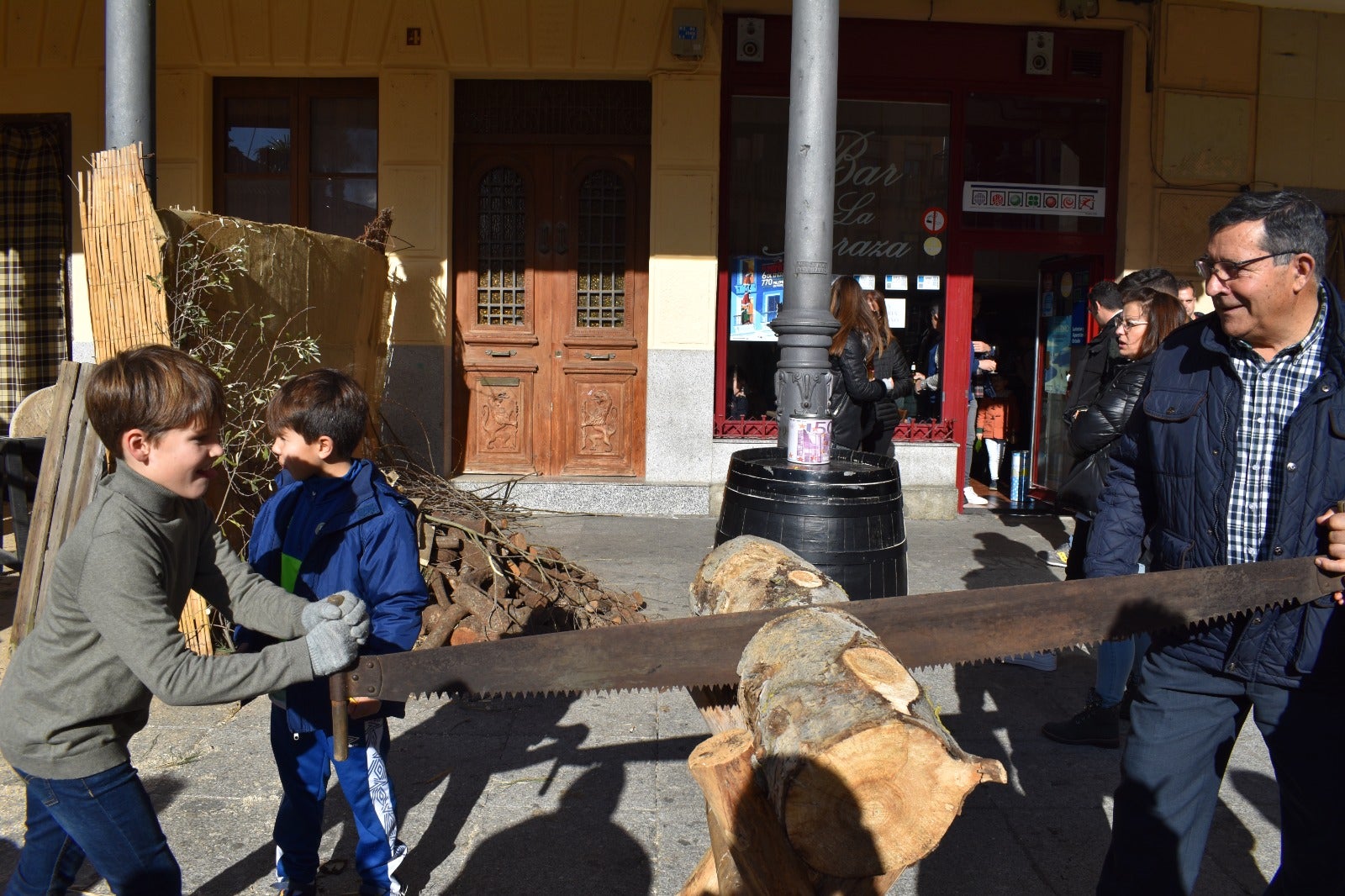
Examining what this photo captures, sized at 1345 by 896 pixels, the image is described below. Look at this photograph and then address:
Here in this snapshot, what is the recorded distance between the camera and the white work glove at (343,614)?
2.39 m

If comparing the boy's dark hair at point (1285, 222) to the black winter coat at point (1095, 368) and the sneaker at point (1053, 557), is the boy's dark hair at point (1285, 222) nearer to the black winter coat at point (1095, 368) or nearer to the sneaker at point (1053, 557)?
the black winter coat at point (1095, 368)

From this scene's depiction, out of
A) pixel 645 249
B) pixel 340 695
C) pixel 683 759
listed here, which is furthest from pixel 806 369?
pixel 645 249

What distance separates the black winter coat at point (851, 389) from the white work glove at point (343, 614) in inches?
159

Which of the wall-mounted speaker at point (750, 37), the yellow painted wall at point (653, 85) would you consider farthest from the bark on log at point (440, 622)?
the wall-mounted speaker at point (750, 37)

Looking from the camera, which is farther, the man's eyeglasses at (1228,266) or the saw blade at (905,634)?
the man's eyeglasses at (1228,266)

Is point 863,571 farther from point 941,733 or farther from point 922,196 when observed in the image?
point 922,196

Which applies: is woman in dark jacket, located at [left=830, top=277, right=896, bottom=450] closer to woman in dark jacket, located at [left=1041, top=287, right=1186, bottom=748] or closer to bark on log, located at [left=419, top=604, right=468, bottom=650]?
woman in dark jacket, located at [left=1041, top=287, right=1186, bottom=748]

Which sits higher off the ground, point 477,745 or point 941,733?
point 941,733

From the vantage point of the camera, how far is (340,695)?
2441mm

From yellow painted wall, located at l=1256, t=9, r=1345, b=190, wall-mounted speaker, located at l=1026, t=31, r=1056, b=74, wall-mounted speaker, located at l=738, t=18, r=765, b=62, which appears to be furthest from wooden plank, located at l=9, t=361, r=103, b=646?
yellow painted wall, located at l=1256, t=9, r=1345, b=190

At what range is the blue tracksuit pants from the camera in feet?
10.2

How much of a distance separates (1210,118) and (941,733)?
30.1 ft

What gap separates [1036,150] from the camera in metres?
9.67

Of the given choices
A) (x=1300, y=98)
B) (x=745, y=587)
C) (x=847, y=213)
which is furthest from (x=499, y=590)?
(x=1300, y=98)
